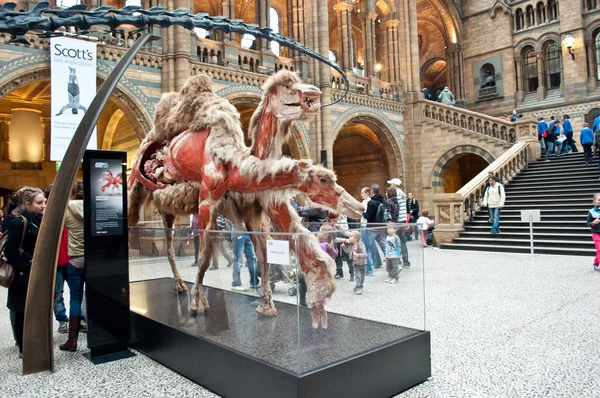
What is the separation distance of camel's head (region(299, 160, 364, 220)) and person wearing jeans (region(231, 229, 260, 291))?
55 centimetres

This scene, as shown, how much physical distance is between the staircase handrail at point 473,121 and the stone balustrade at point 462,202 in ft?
7.81

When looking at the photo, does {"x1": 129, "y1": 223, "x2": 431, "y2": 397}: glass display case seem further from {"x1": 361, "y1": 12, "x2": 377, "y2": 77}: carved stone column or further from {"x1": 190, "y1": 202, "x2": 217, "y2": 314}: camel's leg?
{"x1": 361, "y1": 12, "x2": 377, "y2": 77}: carved stone column

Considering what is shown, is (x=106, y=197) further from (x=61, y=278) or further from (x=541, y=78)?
(x=541, y=78)

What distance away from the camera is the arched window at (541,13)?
22.2 metres

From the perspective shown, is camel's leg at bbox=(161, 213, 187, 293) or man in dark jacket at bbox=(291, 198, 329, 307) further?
man in dark jacket at bbox=(291, 198, 329, 307)

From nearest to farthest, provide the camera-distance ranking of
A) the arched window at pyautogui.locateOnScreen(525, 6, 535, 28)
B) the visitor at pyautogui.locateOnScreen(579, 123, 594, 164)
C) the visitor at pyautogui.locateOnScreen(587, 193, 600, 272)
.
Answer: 1. the visitor at pyautogui.locateOnScreen(587, 193, 600, 272)
2. the visitor at pyautogui.locateOnScreen(579, 123, 594, 164)
3. the arched window at pyautogui.locateOnScreen(525, 6, 535, 28)

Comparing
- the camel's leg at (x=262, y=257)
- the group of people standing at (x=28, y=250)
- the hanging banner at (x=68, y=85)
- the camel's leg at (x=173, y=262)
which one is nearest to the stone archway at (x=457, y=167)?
the hanging banner at (x=68, y=85)

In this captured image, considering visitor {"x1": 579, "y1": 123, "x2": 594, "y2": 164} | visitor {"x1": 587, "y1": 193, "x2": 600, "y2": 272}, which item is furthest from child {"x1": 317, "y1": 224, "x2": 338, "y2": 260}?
visitor {"x1": 579, "y1": 123, "x2": 594, "y2": 164}

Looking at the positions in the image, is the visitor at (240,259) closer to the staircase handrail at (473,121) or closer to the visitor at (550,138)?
the visitor at (550,138)

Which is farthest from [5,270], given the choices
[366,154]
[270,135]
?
[366,154]

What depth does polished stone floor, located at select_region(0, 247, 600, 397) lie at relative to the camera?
3264 millimetres

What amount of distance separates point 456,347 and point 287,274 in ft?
7.00

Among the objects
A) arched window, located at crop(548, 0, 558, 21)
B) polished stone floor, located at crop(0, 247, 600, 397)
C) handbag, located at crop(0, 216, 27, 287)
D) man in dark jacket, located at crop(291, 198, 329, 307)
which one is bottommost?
polished stone floor, located at crop(0, 247, 600, 397)

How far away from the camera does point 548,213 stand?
1244cm
